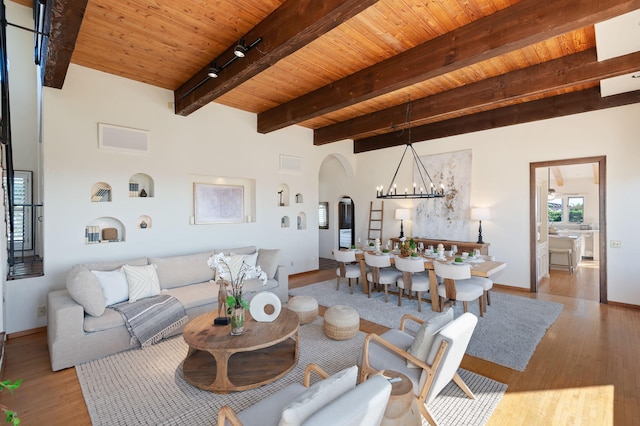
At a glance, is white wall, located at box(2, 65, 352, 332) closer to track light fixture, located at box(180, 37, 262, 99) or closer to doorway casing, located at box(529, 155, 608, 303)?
track light fixture, located at box(180, 37, 262, 99)

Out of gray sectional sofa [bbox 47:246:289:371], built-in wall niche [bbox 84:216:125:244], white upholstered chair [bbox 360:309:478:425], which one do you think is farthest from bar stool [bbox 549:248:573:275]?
built-in wall niche [bbox 84:216:125:244]

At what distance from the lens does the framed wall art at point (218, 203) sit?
5297 mm

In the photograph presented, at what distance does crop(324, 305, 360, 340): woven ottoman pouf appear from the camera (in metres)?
3.43

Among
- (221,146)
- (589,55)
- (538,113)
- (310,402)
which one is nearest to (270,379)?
(310,402)

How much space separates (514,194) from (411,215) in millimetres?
2077

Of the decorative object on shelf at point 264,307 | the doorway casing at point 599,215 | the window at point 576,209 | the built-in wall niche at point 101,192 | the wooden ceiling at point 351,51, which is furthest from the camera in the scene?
the window at point 576,209

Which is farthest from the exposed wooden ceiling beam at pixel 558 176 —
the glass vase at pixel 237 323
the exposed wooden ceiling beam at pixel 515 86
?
the glass vase at pixel 237 323

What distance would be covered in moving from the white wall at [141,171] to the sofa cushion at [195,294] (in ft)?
3.29

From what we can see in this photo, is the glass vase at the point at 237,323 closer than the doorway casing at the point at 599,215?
Yes

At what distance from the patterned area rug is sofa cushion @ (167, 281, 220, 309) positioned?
5.61 feet

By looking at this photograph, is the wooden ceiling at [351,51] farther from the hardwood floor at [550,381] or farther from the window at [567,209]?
the window at [567,209]

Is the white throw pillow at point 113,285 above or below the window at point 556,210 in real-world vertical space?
below

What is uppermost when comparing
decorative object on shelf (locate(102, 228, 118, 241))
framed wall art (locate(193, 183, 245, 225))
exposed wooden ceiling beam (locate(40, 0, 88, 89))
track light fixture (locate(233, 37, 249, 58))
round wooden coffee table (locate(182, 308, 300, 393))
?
track light fixture (locate(233, 37, 249, 58))

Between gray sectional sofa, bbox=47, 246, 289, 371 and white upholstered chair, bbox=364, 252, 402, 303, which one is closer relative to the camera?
gray sectional sofa, bbox=47, 246, 289, 371
